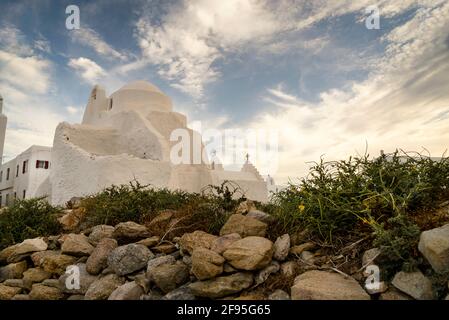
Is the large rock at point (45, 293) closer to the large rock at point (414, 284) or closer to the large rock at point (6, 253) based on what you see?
the large rock at point (6, 253)

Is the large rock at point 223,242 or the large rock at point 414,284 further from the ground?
the large rock at point 223,242

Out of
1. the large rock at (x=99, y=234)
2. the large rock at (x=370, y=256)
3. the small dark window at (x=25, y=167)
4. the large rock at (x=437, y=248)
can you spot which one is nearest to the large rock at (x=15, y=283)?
the large rock at (x=99, y=234)

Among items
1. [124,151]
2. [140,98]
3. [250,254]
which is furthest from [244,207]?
[140,98]

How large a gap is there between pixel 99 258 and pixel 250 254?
1964mm

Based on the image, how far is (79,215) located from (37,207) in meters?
0.92

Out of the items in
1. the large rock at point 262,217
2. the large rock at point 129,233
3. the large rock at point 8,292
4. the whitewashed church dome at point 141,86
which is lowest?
the large rock at point 8,292

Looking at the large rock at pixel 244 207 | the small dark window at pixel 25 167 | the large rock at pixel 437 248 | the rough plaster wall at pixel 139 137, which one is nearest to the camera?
the large rock at pixel 437 248

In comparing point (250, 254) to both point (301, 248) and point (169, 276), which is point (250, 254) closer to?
point (301, 248)

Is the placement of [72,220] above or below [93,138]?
below

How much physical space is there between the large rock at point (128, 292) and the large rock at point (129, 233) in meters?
0.99

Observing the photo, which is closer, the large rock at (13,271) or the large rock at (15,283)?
the large rock at (15,283)

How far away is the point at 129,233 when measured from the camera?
4.23 meters

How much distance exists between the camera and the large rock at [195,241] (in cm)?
338

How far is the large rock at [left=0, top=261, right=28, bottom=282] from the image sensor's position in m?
4.37
